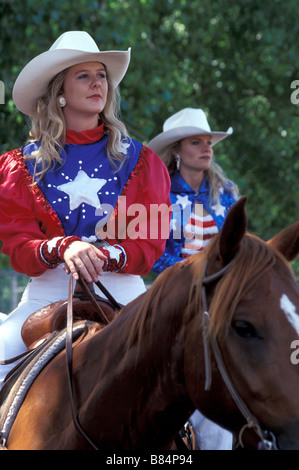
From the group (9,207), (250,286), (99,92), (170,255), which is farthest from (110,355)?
(170,255)

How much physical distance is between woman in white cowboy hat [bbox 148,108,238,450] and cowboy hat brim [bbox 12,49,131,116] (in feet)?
6.43

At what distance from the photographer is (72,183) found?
3.50m

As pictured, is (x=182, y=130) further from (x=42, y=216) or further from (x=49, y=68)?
(x=42, y=216)

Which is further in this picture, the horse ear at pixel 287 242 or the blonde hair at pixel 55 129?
the blonde hair at pixel 55 129

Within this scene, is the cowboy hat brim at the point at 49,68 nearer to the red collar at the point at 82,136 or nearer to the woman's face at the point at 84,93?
the woman's face at the point at 84,93

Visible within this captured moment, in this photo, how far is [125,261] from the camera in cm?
325

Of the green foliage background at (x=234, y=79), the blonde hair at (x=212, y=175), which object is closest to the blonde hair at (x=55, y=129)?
the blonde hair at (x=212, y=175)

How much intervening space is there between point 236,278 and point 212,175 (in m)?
3.98

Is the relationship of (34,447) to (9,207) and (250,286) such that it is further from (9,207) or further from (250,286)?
(9,207)

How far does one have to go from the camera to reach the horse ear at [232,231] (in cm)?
208

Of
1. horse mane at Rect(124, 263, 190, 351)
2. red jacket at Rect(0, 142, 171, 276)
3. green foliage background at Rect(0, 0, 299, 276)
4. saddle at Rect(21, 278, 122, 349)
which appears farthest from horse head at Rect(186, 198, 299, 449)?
green foliage background at Rect(0, 0, 299, 276)

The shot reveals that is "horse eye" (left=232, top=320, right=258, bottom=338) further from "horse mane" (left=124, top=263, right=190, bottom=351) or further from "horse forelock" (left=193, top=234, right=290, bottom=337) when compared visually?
"horse mane" (left=124, top=263, right=190, bottom=351)

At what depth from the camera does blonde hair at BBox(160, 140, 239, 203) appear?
5890mm

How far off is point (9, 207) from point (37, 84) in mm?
687
